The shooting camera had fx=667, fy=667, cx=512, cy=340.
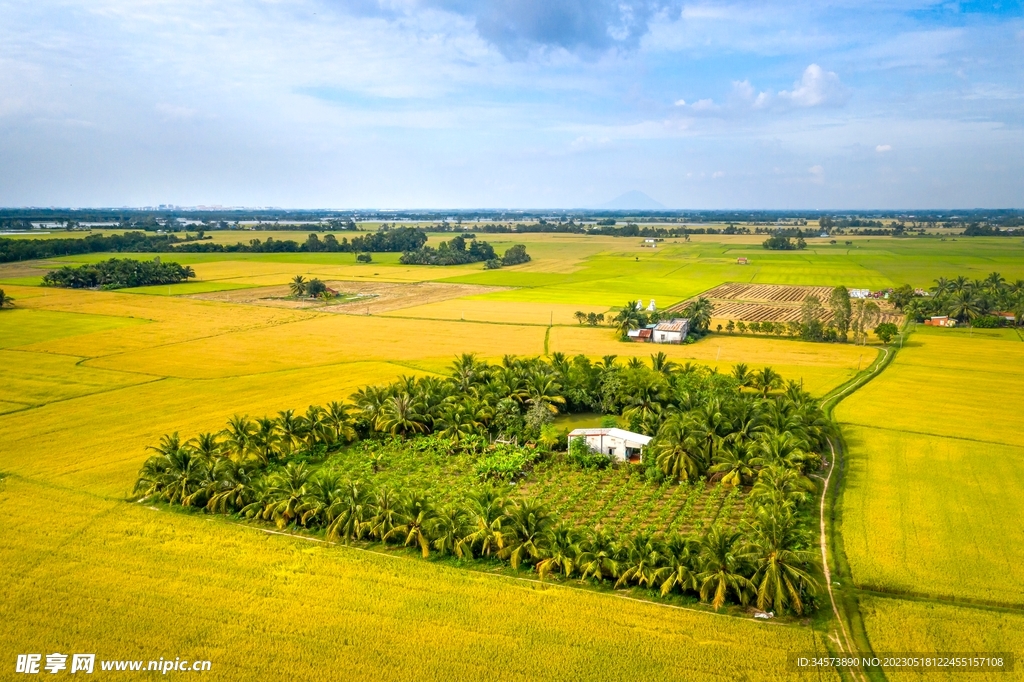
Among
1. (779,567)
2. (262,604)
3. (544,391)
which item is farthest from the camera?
(544,391)

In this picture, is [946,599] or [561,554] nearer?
[946,599]

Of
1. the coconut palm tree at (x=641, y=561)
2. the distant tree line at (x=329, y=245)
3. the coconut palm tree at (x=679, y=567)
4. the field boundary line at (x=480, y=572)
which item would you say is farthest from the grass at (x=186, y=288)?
the coconut palm tree at (x=679, y=567)

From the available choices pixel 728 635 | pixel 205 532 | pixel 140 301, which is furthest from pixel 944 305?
pixel 140 301

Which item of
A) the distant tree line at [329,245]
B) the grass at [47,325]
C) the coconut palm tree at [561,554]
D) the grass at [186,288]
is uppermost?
the distant tree line at [329,245]

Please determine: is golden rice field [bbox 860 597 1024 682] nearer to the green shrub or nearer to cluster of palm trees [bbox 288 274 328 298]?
the green shrub

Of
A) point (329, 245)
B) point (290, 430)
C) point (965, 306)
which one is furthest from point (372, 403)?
point (329, 245)

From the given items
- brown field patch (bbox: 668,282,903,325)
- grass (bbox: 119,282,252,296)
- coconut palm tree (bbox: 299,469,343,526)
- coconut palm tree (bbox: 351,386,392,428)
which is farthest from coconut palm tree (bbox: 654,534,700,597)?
grass (bbox: 119,282,252,296)

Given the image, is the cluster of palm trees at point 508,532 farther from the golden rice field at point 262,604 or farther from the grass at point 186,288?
the grass at point 186,288

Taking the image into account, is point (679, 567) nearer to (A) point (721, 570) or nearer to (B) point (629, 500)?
(A) point (721, 570)
